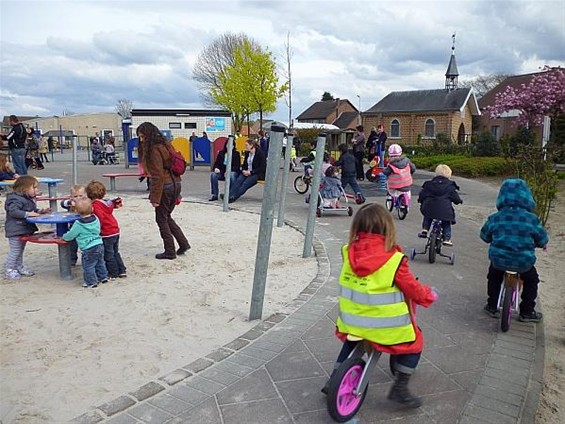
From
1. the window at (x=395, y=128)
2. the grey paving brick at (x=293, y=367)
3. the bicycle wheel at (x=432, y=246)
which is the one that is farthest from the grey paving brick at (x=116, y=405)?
the window at (x=395, y=128)

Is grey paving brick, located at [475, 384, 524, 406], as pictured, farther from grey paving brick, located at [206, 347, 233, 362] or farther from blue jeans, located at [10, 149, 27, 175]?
blue jeans, located at [10, 149, 27, 175]

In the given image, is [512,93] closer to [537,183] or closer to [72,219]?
[537,183]

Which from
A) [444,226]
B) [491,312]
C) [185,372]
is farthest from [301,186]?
[185,372]

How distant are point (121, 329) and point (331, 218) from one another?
647 cm

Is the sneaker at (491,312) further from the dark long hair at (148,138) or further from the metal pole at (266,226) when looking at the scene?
the dark long hair at (148,138)

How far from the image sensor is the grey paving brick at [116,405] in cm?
315

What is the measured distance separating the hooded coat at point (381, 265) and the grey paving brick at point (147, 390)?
148 centimetres

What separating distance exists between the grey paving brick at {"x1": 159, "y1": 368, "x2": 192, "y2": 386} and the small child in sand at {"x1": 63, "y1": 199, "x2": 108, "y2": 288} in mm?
2439

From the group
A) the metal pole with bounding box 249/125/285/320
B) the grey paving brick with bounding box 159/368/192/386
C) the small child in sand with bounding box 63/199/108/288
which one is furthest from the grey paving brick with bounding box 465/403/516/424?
the small child in sand with bounding box 63/199/108/288

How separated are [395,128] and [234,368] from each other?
49.9m

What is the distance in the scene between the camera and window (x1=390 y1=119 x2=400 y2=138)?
51.0 metres

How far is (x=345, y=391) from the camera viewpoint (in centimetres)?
297

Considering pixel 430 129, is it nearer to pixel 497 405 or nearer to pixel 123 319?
pixel 123 319

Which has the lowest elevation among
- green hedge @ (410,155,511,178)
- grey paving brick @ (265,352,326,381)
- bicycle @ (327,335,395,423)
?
grey paving brick @ (265,352,326,381)
